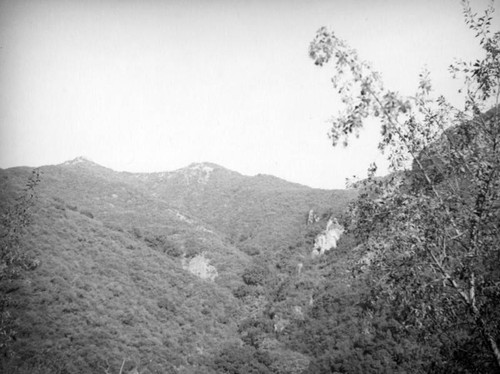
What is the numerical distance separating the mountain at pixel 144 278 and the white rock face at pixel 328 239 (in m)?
3.72

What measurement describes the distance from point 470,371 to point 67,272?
125 ft

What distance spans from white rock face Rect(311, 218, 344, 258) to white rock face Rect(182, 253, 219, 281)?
2513cm

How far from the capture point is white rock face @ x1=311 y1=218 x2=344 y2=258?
220ft

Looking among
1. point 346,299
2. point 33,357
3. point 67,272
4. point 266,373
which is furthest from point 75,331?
point 346,299

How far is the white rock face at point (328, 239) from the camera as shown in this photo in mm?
66938

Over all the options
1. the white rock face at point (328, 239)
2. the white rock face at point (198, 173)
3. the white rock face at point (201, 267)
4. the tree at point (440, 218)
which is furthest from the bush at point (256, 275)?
the white rock face at point (198, 173)

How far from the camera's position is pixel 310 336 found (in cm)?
4350

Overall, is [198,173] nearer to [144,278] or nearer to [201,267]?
[201,267]

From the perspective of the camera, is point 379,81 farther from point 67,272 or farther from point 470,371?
point 67,272

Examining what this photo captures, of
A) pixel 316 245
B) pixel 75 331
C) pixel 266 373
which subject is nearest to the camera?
pixel 75 331

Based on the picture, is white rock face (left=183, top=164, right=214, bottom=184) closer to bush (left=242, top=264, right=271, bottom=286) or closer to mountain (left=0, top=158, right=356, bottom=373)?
mountain (left=0, top=158, right=356, bottom=373)

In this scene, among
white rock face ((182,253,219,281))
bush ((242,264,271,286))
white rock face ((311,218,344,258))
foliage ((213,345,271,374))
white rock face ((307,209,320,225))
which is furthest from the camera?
white rock face ((307,209,320,225))

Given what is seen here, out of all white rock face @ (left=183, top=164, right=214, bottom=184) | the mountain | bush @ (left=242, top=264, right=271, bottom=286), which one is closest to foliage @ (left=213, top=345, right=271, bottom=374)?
the mountain

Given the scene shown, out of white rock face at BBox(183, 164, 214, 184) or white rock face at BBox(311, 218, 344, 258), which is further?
white rock face at BBox(183, 164, 214, 184)
